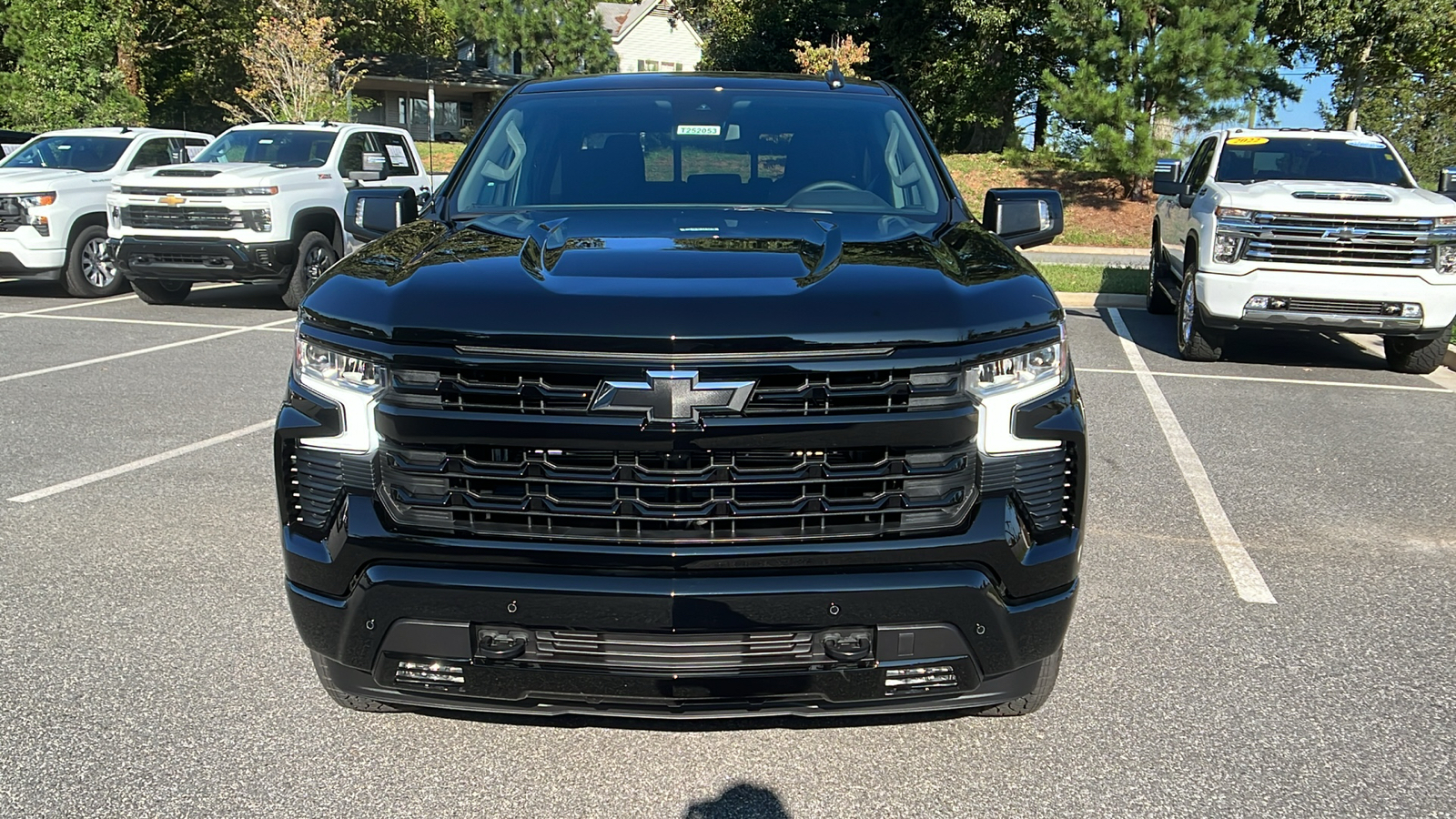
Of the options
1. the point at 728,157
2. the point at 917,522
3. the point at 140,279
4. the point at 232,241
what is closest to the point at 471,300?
the point at 917,522

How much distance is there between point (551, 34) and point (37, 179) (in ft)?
144

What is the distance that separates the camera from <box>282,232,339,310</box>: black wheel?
12508 millimetres

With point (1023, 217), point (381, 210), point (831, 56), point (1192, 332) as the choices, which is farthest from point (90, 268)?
point (831, 56)

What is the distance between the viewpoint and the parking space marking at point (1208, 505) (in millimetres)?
4949

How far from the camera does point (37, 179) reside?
43.9 ft

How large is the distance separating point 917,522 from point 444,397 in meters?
1.15

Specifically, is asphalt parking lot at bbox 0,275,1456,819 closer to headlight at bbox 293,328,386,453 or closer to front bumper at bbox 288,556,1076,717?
front bumper at bbox 288,556,1076,717

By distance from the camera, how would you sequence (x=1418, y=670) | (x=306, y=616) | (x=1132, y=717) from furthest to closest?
(x=1418, y=670), (x=1132, y=717), (x=306, y=616)

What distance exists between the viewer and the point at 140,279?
42.9 ft

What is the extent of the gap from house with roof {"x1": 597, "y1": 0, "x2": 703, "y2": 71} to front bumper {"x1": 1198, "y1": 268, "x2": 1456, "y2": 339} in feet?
196

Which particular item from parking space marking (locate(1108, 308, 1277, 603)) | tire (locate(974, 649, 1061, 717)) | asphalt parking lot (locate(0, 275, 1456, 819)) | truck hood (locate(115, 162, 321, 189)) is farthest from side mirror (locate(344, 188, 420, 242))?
truck hood (locate(115, 162, 321, 189))

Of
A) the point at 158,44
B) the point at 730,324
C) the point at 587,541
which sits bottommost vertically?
the point at 587,541

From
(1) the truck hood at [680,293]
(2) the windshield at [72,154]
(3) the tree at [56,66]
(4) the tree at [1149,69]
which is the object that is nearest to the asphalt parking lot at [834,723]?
(1) the truck hood at [680,293]

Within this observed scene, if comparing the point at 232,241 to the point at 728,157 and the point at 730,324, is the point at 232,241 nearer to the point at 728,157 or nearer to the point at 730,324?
the point at 728,157
